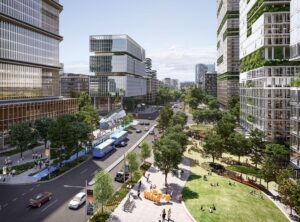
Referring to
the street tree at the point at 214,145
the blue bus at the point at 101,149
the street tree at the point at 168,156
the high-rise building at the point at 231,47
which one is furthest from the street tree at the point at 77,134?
the high-rise building at the point at 231,47

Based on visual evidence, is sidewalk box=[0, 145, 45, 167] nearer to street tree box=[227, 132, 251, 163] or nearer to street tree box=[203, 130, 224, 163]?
street tree box=[203, 130, 224, 163]

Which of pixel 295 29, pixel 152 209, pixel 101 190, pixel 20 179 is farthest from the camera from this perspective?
pixel 295 29

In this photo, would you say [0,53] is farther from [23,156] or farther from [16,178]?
[16,178]

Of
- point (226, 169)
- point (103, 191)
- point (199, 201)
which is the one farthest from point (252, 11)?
point (103, 191)

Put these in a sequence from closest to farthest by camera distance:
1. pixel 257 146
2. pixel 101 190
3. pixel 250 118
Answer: pixel 101 190
pixel 257 146
pixel 250 118

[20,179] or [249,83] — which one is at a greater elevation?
[249,83]

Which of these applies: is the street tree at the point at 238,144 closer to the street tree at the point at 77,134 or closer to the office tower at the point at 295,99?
the office tower at the point at 295,99

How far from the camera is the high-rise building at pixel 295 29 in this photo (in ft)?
211

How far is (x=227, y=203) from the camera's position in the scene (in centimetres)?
5509

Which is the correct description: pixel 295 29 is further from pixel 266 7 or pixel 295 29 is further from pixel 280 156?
pixel 280 156

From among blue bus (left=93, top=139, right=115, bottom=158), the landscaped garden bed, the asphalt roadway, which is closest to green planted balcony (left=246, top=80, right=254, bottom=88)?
the landscaped garden bed

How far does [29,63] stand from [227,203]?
94684mm

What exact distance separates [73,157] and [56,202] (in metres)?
30.9

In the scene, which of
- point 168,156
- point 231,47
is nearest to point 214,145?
point 168,156
